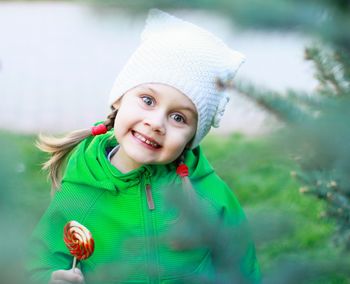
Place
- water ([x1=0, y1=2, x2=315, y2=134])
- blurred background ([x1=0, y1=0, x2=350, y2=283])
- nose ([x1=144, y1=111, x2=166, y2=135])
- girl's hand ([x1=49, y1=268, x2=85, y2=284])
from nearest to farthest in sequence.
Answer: blurred background ([x1=0, y1=0, x2=350, y2=283])
girl's hand ([x1=49, y1=268, x2=85, y2=284])
nose ([x1=144, y1=111, x2=166, y2=135])
water ([x1=0, y1=2, x2=315, y2=134])

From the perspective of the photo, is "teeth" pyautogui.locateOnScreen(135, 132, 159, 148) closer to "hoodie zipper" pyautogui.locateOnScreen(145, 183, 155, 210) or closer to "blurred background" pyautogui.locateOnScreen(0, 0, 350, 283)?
"hoodie zipper" pyautogui.locateOnScreen(145, 183, 155, 210)

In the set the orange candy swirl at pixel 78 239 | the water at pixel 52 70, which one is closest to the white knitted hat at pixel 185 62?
the orange candy swirl at pixel 78 239

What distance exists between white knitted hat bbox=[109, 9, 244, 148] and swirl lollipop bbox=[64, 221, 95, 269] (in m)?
0.42

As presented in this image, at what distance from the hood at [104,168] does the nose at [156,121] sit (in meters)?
0.19

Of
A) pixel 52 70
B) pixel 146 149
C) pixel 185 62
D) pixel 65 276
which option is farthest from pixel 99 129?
pixel 52 70

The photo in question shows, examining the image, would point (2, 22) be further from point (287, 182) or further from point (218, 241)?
point (218, 241)

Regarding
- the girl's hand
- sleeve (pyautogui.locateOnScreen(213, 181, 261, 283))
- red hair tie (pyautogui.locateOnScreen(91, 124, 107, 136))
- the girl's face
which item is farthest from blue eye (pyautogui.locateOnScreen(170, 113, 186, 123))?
sleeve (pyautogui.locateOnScreen(213, 181, 261, 283))

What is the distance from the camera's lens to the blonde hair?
1.85m

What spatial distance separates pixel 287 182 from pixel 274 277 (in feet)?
7.64

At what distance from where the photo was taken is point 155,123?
162 cm

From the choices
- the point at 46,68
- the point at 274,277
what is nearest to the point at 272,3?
the point at 274,277

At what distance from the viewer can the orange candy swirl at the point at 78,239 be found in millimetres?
1490

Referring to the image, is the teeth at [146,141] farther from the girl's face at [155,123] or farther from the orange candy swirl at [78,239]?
the orange candy swirl at [78,239]

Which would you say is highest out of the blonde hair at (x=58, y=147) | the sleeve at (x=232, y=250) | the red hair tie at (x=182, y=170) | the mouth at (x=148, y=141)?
the sleeve at (x=232, y=250)
